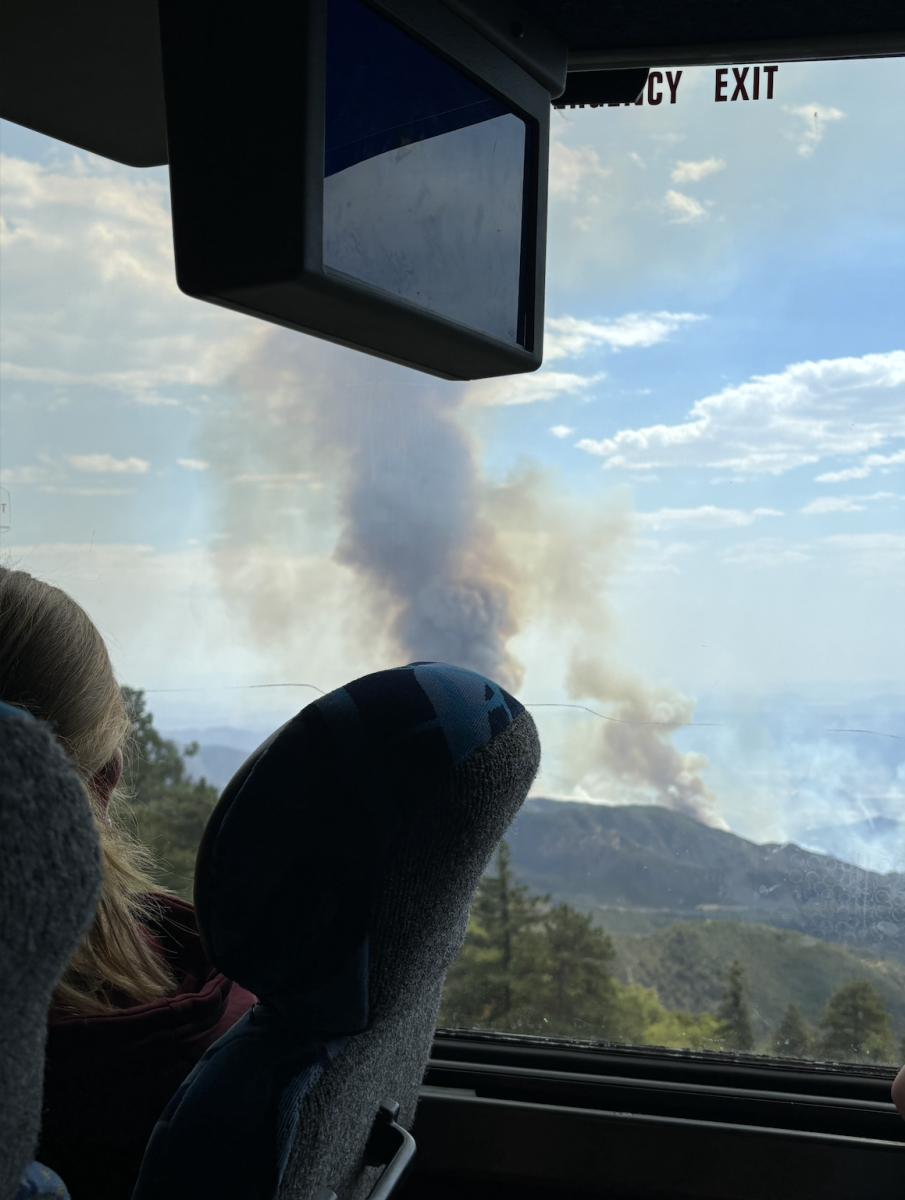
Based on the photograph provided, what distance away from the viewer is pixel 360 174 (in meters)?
0.76

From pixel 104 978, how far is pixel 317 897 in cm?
51

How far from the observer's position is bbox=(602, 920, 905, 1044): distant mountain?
1.67m

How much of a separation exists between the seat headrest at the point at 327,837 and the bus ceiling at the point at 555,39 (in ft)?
2.19

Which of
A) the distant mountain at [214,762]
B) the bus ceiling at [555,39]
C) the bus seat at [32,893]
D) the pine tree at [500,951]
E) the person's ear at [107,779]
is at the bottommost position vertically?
the pine tree at [500,951]

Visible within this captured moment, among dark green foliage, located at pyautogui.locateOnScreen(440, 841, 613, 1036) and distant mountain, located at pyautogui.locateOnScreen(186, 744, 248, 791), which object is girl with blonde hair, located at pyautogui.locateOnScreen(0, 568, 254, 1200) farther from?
dark green foliage, located at pyautogui.locateOnScreen(440, 841, 613, 1036)

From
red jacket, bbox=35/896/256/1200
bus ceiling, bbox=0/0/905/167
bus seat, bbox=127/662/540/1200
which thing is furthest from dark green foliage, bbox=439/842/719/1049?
bus ceiling, bbox=0/0/905/167

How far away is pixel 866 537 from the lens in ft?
5.23

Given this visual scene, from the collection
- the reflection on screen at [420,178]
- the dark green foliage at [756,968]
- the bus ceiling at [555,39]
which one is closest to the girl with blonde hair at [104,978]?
the reflection on screen at [420,178]

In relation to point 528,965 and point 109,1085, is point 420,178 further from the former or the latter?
point 528,965

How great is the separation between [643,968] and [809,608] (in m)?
0.72

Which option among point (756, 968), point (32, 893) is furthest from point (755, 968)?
point (32, 893)

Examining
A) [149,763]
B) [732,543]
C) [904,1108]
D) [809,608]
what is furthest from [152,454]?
[904,1108]

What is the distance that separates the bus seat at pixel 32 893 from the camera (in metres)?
0.40

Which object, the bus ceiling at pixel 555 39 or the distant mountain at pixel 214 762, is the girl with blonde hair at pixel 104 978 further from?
the bus ceiling at pixel 555 39
